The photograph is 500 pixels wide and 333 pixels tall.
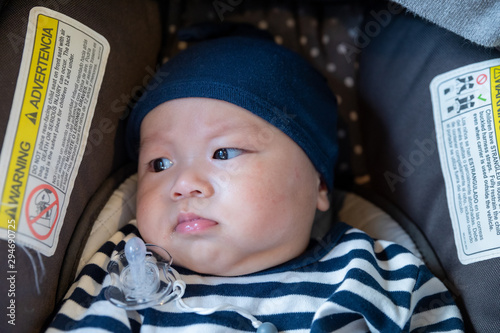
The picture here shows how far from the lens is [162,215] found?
106 cm

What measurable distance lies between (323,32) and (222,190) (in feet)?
2.28

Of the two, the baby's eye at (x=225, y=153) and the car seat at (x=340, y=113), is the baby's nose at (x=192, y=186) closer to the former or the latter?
the baby's eye at (x=225, y=153)

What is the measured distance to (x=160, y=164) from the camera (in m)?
1.15

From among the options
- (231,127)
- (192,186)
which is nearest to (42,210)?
(192,186)

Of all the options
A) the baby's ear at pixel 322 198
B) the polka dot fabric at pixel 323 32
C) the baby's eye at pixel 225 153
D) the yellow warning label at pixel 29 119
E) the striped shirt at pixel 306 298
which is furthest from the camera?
the polka dot fabric at pixel 323 32

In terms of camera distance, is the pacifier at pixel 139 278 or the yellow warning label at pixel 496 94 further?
the yellow warning label at pixel 496 94

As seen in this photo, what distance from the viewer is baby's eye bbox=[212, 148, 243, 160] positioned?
108 centimetres

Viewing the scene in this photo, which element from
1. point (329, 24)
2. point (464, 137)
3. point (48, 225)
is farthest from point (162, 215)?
point (329, 24)

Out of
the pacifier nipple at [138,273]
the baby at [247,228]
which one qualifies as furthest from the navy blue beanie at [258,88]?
the pacifier nipple at [138,273]

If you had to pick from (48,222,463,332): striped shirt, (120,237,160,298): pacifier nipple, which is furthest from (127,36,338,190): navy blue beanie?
(120,237,160,298): pacifier nipple

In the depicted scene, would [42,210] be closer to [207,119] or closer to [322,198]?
[207,119]

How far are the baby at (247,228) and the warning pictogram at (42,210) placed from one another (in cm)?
14

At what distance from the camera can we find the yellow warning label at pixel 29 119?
872mm

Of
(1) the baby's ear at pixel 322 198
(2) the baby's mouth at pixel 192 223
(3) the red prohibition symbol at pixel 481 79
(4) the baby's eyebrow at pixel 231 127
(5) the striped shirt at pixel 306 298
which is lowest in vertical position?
(5) the striped shirt at pixel 306 298
